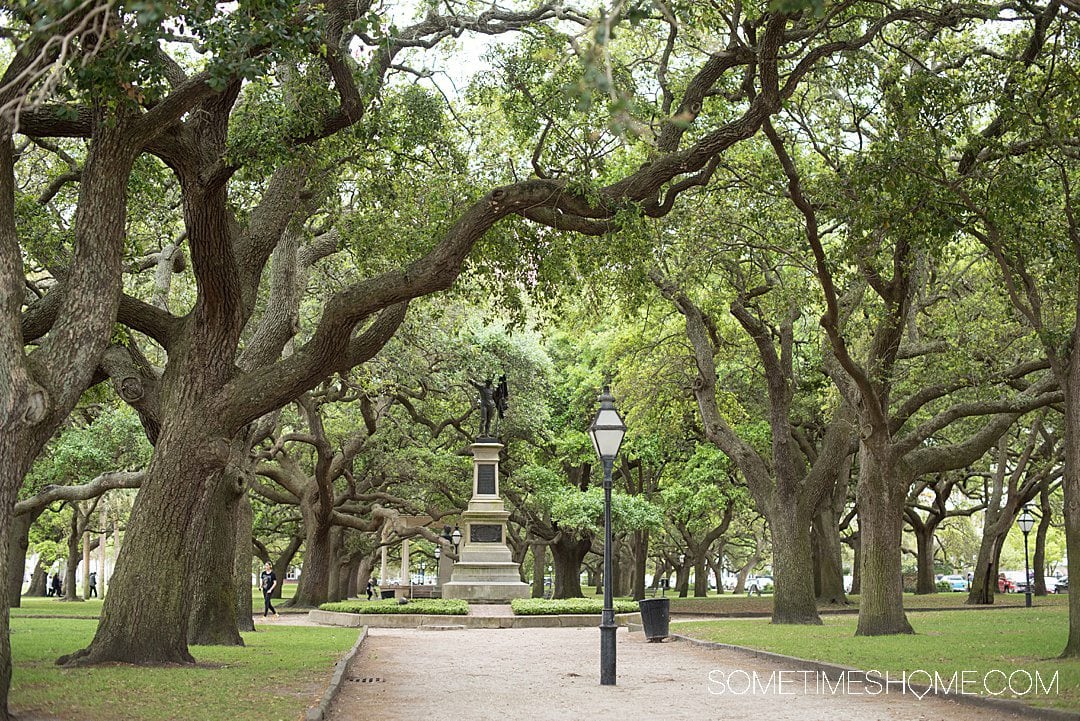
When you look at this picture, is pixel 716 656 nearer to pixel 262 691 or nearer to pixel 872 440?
pixel 872 440

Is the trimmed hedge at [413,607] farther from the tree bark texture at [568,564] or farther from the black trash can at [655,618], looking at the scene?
the tree bark texture at [568,564]

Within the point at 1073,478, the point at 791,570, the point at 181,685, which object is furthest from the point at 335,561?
the point at 1073,478

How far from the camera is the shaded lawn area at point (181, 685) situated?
26.2 feet

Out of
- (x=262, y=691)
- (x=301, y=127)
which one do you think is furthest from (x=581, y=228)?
(x=262, y=691)

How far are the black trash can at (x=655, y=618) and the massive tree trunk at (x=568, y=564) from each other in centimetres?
1838

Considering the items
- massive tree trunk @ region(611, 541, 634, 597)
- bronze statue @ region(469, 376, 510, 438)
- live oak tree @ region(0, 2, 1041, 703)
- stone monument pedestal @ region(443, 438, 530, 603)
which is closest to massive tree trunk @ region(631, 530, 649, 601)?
massive tree trunk @ region(611, 541, 634, 597)

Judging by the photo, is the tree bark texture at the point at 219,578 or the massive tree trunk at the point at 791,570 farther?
the massive tree trunk at the point at 791,570

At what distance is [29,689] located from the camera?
9023 mm

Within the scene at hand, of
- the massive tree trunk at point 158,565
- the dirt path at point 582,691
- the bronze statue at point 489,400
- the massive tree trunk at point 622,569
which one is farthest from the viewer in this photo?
the massive tree trunk at point 622,569

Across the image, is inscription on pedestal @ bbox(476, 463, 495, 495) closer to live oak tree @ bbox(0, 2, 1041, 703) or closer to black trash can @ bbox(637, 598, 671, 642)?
black trash can @ bbox(637, 598, 671, 642)

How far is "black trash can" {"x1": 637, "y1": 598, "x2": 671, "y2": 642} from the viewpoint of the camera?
18.3 m

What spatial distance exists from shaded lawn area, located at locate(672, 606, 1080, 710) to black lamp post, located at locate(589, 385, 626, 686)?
277 cm

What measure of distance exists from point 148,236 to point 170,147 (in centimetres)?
670

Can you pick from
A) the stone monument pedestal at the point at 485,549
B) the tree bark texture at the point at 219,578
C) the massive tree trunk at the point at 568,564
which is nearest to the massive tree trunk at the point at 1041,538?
the massive tree trunk at the point at 568,564
